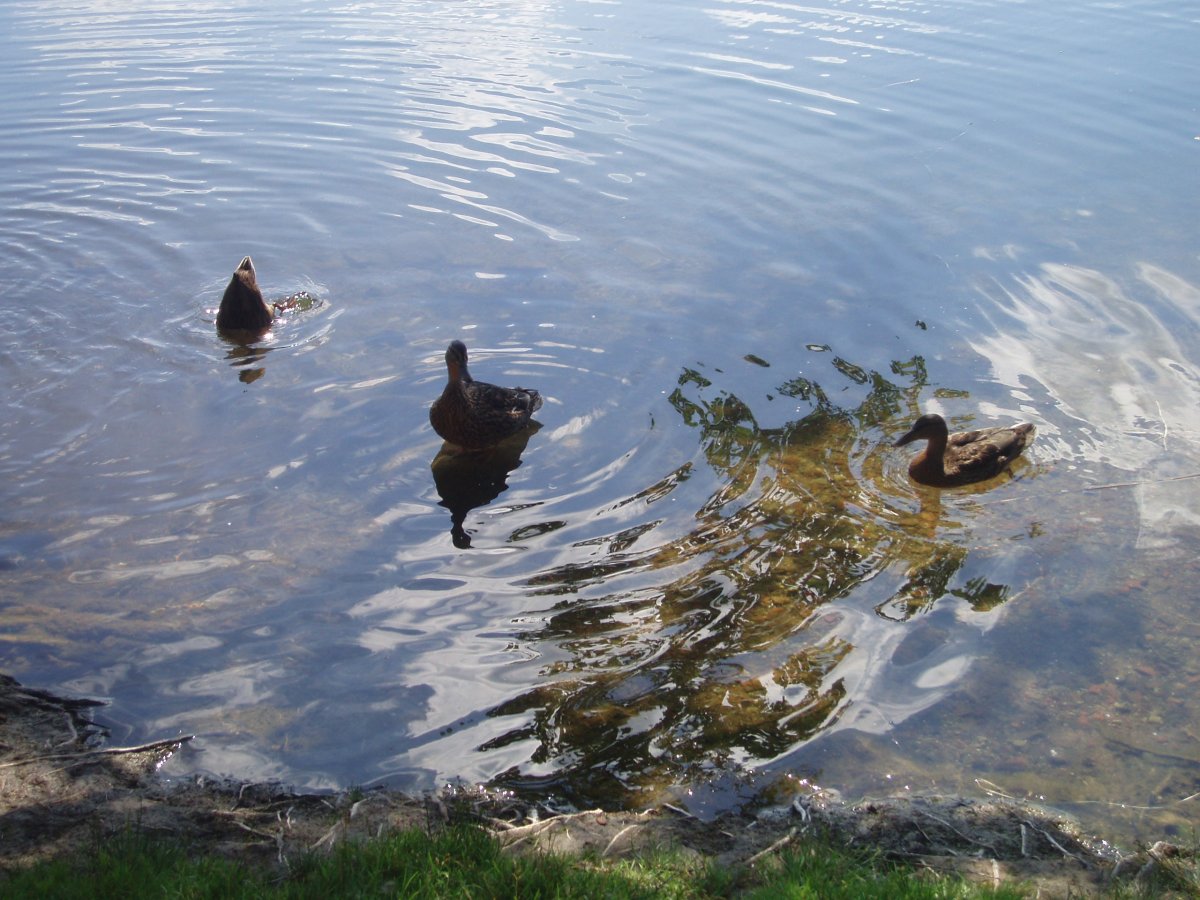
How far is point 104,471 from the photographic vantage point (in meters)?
8.63

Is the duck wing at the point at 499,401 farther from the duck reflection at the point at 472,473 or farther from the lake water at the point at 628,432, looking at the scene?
the lake water at the point at 628,432

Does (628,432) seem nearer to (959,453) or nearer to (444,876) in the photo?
(959,453)

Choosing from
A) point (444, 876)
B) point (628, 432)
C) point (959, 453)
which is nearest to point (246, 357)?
point (628, 432)

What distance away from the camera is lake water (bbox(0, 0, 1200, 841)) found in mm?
6250

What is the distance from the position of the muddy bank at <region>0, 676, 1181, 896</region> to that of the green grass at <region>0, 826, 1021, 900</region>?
0.72 feet

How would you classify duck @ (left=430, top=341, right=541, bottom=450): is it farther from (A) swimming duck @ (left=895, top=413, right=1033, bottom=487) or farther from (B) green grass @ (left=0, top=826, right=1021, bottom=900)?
(B) green grass @ (left=0, top=826, right=1021, bottom=900)

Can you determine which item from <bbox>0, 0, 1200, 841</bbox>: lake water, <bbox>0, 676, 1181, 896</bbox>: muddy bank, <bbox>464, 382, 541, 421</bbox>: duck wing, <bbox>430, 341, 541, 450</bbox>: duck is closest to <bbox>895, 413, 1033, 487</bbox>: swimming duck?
<bbox>0, 0, 1200, 841</bbox>: lake water

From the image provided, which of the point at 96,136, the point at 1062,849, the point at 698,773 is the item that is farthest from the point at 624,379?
the point at 96,136

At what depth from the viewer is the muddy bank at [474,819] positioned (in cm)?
492

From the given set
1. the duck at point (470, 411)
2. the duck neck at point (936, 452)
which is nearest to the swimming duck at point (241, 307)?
the duck at point (470, 411)

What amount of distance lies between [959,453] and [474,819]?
5.45 metres

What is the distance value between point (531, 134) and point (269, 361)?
780 centimetres

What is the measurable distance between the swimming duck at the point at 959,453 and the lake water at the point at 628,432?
24cm

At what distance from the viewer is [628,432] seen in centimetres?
927
